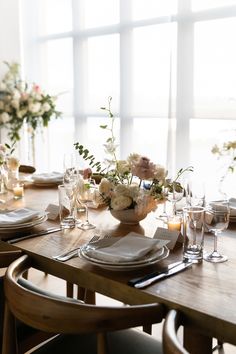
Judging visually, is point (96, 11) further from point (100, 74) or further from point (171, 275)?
point (171, 275)

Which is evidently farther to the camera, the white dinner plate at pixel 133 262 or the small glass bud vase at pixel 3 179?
the small glass bud vase at pixel 3 179

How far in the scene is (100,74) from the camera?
14.7ft

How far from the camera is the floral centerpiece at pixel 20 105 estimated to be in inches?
177

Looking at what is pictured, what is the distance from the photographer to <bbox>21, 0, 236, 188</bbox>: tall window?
3.58m

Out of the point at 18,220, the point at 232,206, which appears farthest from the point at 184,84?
the point at 18,220

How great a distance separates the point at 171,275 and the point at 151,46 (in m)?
3.09

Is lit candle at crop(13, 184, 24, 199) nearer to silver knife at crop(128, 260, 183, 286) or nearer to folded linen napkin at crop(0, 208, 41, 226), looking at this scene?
folded linen napkin at crop(0, 208, 41, 226)

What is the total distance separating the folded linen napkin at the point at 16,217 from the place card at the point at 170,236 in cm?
53


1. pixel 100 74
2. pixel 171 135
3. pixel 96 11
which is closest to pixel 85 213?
pixel 171 135

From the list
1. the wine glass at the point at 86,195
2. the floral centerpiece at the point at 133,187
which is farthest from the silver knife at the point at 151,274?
the wine glass at the point at 86,195

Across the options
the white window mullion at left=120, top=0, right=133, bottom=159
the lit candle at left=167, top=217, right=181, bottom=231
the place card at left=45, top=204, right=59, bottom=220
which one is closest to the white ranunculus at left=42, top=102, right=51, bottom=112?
the white window mullion at left=120, top=0, right=133, bottom=159

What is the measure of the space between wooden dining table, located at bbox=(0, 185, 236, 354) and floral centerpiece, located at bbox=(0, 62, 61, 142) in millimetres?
2974

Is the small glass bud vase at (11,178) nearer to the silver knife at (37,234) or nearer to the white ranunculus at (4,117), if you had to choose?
the silver knife at (37,234)

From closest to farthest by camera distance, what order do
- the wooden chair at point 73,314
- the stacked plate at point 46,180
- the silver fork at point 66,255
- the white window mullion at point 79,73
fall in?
the wooden chair at point 73,314, the silver fork at point 66,255, the stacked plate at point 46,180, the white window mullion at point 79,73
